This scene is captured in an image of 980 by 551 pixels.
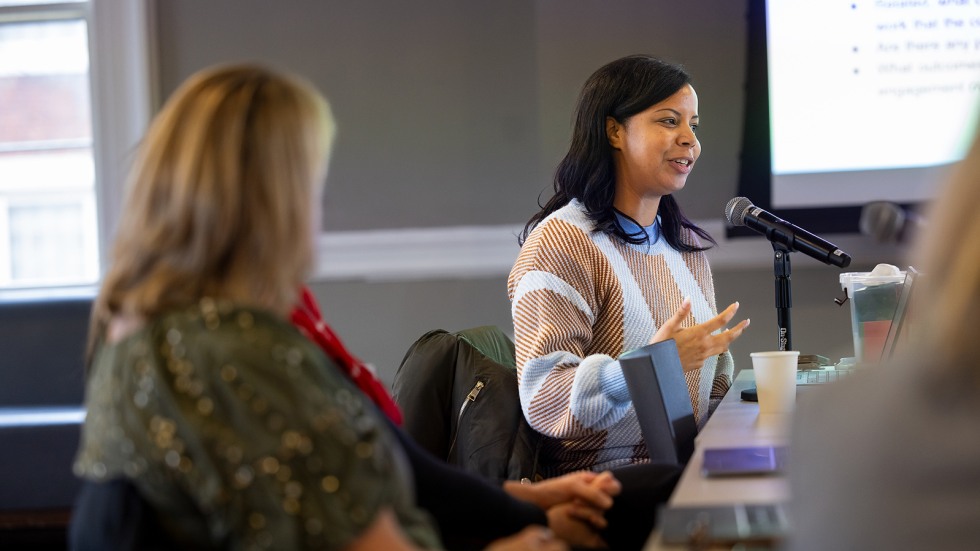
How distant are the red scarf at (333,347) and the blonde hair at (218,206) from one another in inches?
11.1

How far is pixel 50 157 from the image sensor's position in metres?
3.78

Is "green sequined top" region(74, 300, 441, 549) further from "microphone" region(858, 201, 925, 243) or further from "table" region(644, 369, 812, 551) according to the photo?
"microphone" region(858, 201, 925, 243)

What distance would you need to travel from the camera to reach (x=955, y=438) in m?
0.78

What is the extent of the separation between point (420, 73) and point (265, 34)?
0.57 meters

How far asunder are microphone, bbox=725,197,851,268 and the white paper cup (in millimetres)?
348

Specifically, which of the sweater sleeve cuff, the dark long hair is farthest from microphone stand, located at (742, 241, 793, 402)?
the sweater sleeve cuff

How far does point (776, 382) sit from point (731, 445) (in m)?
0.35

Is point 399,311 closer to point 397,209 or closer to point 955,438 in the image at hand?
point 397,209

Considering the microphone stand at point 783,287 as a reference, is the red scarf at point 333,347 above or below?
above

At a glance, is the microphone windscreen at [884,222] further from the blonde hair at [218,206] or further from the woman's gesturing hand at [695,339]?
the blonde hair at [218,206]

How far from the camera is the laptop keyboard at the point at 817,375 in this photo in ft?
6.93

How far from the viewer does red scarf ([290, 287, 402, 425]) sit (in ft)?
4.38

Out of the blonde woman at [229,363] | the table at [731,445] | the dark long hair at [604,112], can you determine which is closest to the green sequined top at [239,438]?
the blonde woman at [229,363]

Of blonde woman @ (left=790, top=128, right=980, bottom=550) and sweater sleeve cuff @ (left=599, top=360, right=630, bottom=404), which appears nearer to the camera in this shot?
blonde woman @ (left=790, top=128, right=980, bottom=550)
